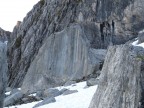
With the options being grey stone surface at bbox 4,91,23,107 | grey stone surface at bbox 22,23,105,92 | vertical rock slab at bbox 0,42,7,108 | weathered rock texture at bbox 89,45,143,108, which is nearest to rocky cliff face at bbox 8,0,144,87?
grey stone surface at bbox 22,23,105,92

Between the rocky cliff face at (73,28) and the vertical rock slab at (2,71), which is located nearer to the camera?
the vertical rock slab at (2,71)

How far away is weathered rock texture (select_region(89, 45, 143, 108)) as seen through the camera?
11.6m

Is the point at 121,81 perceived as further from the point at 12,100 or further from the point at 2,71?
the point at 12,100

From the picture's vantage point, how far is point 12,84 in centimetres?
5897

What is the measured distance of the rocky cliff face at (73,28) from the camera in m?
48.3

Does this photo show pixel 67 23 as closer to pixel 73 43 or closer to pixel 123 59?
pixel 73 43

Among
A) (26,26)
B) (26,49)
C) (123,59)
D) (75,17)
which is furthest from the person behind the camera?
(26,26)

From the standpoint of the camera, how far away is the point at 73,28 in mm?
48156

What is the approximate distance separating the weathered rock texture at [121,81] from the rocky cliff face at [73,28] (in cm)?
2930

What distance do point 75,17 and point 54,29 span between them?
442 centimetres

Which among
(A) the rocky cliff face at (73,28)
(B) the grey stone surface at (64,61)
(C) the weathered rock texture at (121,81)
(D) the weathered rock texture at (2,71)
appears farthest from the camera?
(A) the rocky cliff face at (73,28)

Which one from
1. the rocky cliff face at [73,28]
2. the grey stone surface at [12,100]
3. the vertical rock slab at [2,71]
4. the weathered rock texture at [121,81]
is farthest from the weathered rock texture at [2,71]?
the rocky cliff face at [73,28]

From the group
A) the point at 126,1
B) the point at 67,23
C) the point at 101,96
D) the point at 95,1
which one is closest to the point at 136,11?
the point at 126,1

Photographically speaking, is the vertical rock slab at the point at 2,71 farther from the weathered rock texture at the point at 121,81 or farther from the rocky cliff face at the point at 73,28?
the rocky cliff face at the point at 73,28
